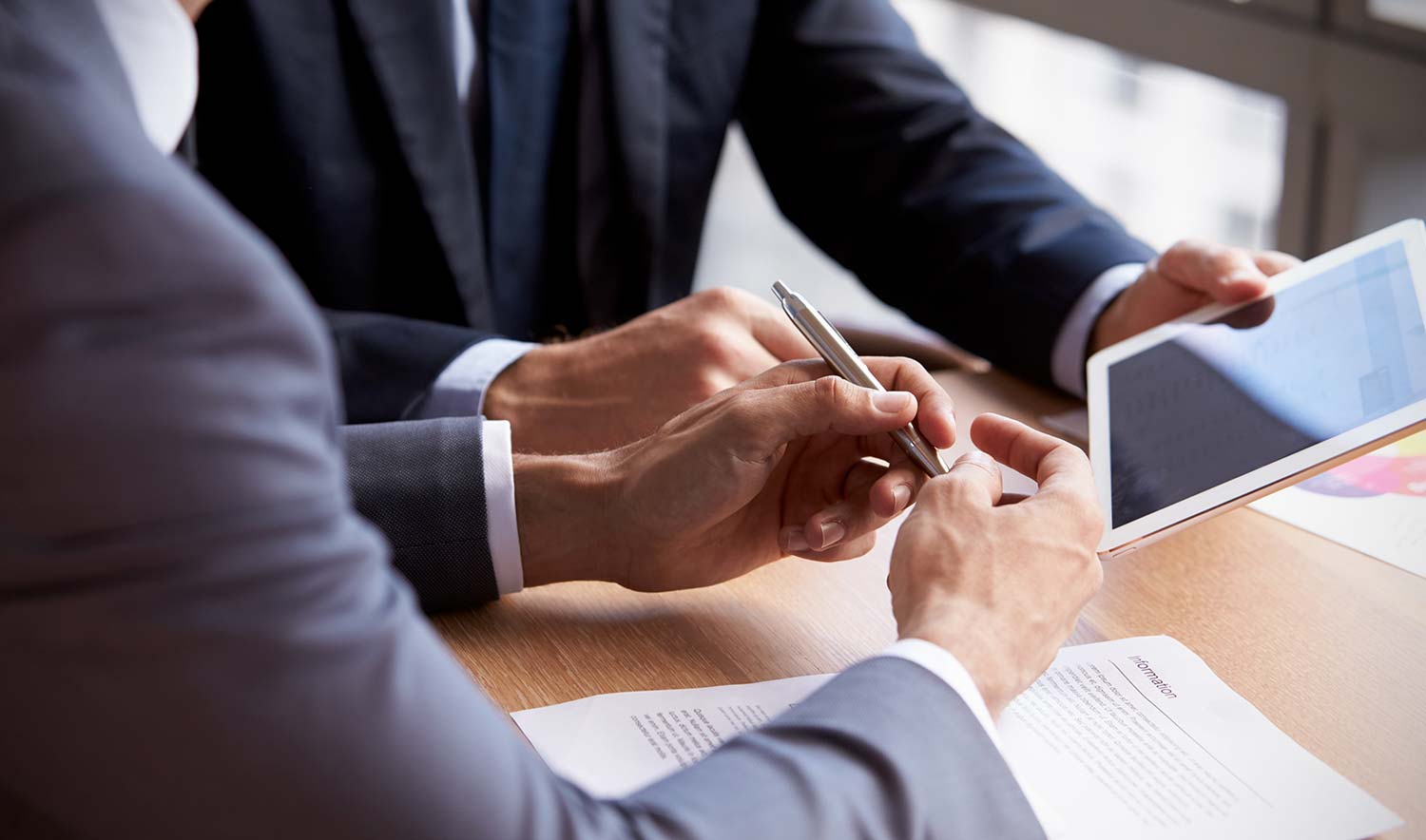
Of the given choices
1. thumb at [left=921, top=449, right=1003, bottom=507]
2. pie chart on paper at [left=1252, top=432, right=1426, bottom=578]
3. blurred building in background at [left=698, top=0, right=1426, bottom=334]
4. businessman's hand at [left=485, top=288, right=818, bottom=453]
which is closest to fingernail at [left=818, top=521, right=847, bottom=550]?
thumb at [left=921, top=449, right=1003, bottom=507]

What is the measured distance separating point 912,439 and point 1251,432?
0.25m

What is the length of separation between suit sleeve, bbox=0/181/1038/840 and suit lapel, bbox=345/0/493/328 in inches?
38.7

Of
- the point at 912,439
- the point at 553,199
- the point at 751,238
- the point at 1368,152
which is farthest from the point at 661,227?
the point at 751,238

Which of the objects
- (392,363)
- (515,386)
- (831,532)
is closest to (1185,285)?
(831,532)

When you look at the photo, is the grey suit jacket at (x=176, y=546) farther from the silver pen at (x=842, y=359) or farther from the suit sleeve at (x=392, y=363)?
the suit sleeve at (x=392, y=363)

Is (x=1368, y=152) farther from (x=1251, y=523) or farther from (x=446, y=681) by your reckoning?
(x=446, y=681)

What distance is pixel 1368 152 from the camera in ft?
6.49

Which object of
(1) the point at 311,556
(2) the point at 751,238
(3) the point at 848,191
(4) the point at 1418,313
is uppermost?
(1) the point at 311,556

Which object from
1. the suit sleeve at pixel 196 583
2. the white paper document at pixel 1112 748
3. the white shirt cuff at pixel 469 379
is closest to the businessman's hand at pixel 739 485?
the white paper document at pixel 1112 748

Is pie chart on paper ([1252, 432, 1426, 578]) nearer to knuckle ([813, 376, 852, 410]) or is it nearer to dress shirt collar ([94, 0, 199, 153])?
knuckle ([813, 376, 852, 410])

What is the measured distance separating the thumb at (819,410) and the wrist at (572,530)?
0.12 meters

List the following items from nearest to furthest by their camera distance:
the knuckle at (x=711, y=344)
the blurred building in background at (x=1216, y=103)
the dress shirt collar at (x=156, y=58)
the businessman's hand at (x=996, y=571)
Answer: the dress shirt collar at (x=156, y=58), the businessman's hand at (x=996, y=571), the knuckle at (x=711, y=344), the blurred building in background at (x=1216, y=103)

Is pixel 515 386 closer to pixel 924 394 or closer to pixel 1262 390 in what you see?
pixel 924 394

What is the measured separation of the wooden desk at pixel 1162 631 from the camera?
2.52 feet
